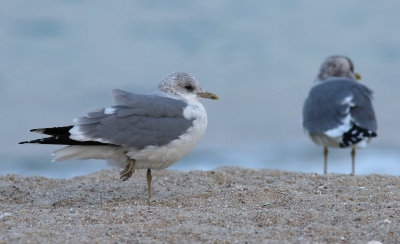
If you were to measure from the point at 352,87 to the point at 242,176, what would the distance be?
140 inches

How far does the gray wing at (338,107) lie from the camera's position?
9.16 meters

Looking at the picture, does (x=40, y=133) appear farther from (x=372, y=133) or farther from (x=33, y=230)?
(x=372, y=133)

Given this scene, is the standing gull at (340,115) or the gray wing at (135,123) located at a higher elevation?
the standing gull at (340,115)

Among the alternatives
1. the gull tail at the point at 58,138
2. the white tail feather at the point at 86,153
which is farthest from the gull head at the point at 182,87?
the gull tail at the point at 58,138

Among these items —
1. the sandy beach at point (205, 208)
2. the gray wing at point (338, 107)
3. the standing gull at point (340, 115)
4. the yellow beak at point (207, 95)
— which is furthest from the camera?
the gray wing at point (338, 107)

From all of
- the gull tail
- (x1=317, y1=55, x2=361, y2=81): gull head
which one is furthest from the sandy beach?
(x1=317, y1=55, x2=361, y2=81): gull head

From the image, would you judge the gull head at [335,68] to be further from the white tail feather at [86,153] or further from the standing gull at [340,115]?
the white tail feather at [86,153]

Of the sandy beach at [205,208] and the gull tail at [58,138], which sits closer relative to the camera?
the sandy beach at [205,208]

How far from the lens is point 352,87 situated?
31.5ft

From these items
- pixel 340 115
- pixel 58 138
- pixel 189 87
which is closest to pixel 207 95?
pixel 189 87

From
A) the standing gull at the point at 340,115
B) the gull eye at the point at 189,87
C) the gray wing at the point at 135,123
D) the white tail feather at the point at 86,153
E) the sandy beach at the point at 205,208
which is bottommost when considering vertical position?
the sandy beach at the point at 205,208

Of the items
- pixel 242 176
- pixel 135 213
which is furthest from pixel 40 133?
pixel 242 176

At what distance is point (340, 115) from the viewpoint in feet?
29.9

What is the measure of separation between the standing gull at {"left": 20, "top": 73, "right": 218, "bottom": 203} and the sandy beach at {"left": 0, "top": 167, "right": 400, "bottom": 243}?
16.3 inches
